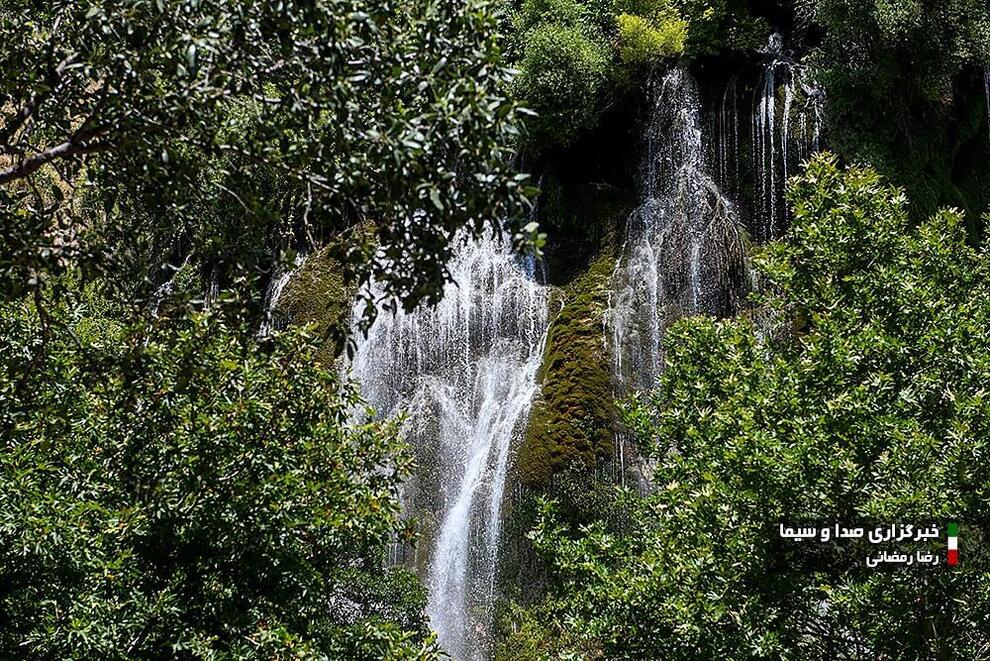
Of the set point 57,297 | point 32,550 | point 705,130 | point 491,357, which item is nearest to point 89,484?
point 32,550

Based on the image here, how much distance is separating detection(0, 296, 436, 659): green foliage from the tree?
0.91m

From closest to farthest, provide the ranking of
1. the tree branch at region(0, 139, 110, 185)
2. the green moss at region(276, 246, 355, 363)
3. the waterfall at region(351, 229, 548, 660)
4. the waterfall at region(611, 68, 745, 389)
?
the tree branch at region(0, 139, 110, 185) < the waterfall at region(351, 229, 548, 660) < the waterfall at region(611, 68, 745, 389) < the green moss at region(276, 246, 355, 363)

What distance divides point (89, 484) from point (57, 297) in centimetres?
185

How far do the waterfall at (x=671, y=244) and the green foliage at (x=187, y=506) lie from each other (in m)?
A: 7.58

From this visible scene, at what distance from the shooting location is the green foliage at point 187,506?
572 centimetres

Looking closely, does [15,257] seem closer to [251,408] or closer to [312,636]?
[251,408]

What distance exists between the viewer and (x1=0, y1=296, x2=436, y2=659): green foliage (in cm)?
572

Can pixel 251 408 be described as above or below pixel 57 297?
below

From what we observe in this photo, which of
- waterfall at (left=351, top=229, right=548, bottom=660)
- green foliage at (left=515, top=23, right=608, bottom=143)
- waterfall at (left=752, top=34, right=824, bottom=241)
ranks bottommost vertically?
waterfall at (left=351, top=229, right=548, bottom=660)

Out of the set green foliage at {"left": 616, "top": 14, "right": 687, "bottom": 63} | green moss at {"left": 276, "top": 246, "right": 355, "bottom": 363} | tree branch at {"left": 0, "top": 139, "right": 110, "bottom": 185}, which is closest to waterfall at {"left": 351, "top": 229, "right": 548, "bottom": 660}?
green moss at {"left": 276, "top": 246, "right": 355, "bottom": 363}

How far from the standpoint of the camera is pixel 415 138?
12.4 ft

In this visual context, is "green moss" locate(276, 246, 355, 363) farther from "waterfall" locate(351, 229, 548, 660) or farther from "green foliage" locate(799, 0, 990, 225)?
"green foliage" locate(799, 0, 990, 225)

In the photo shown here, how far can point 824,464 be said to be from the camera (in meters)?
5.80

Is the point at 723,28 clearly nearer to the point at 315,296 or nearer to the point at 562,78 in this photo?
the point at 562,78
